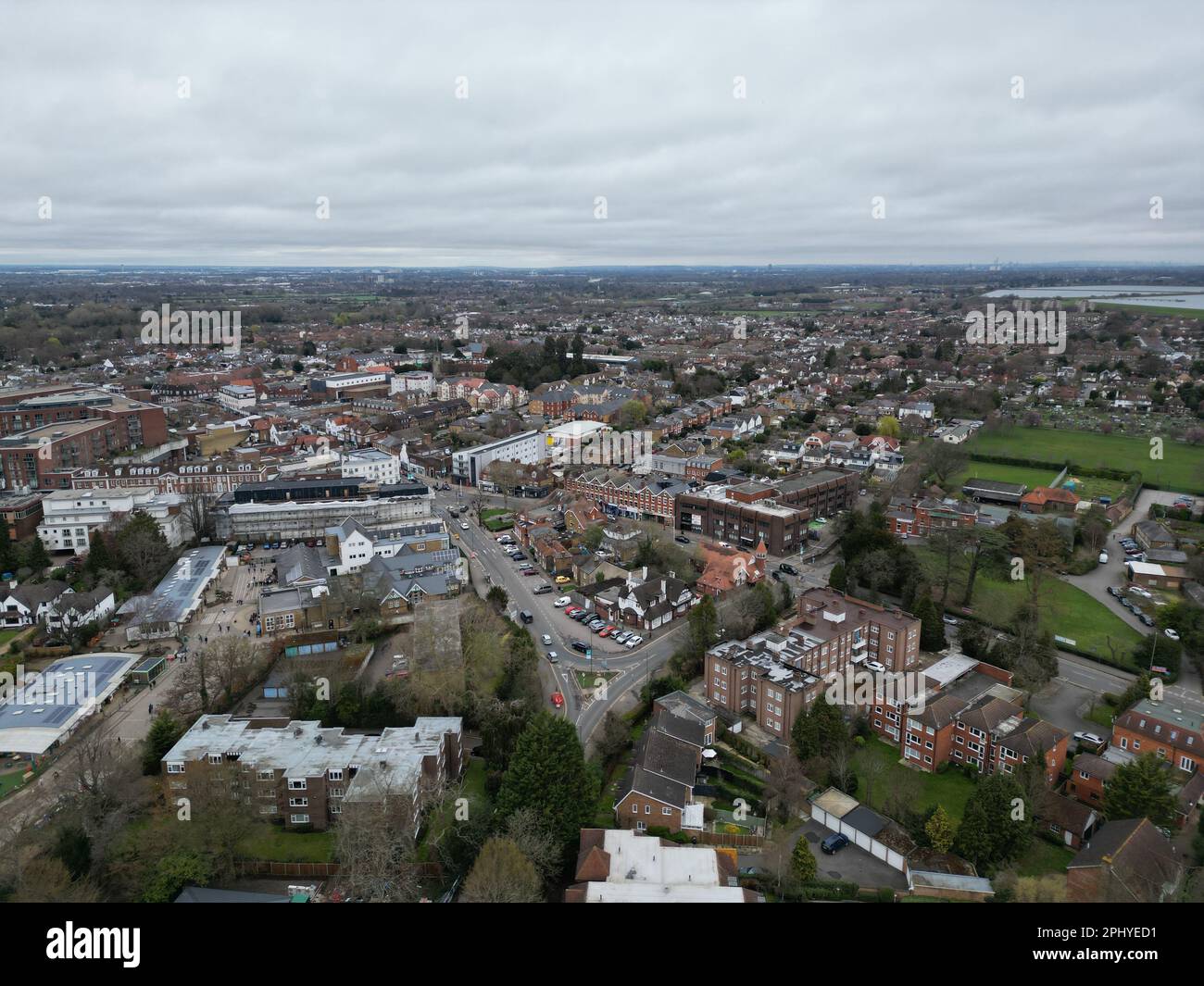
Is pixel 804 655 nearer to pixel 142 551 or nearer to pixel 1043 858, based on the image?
pixel 1043 858

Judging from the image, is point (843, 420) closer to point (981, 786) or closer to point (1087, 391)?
point (1087, 391)

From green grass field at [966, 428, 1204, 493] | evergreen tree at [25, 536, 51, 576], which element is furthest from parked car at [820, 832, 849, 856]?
green grass field at [966, 428, 1204, 493]

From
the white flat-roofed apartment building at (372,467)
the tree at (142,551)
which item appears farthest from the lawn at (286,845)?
the white flat-roofed apartment building at (372,467)

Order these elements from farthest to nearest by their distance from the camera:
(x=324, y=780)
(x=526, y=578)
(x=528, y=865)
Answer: (x=526, y=578) → (x=324, y=780) → (x=528, y=865)

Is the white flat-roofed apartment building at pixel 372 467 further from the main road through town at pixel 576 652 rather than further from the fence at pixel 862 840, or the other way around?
the fence at pixel 862 840

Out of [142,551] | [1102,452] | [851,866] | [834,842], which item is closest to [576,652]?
[834,842]

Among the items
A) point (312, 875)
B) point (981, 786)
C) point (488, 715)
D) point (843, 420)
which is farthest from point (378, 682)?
point (843, 420)
